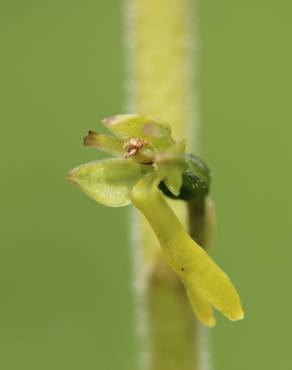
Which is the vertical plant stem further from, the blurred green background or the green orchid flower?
the blurred green background

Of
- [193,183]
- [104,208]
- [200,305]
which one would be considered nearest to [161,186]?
[193,183]

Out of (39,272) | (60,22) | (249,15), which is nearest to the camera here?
(39,272)

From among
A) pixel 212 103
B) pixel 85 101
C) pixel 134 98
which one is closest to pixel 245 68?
pixel 212 103

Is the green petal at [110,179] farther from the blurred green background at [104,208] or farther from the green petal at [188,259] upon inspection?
the blurred green background at [104,208]

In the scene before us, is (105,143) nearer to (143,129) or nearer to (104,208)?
(143,129)

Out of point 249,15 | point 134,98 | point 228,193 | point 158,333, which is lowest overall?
point 158,333

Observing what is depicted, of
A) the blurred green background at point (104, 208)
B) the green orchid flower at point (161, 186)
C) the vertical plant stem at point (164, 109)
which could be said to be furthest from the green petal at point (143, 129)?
the blurred green background at point (104, 208)

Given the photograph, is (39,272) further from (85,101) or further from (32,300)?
(85,101)

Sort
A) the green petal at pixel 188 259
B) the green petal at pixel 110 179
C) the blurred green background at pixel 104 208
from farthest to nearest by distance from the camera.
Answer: the blurred green background at pixel 104 208
the green petal at pixel 110 179
the green petal at pixel 188 259
